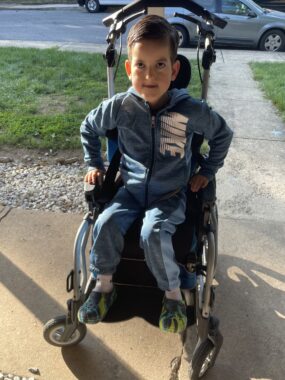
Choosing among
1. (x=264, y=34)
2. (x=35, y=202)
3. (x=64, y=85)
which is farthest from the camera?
(x=264, y=34)

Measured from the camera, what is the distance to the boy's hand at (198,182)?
2137mm

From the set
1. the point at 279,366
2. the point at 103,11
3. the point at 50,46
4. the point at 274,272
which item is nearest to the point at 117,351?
the point at 279,366

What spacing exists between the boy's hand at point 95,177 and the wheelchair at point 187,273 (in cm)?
4

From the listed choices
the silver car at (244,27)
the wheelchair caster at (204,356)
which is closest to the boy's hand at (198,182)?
the wheelchair caster at (204,356)

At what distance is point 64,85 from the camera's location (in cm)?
619

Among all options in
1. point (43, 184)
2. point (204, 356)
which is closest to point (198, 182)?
point (204, 356)

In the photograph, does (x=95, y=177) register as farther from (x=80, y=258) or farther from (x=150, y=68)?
(x=150, y=68)

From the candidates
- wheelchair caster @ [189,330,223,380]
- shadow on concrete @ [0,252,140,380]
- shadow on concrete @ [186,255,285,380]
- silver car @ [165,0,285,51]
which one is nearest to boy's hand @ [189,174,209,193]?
wheelchair caster @ [189,330,223,380]

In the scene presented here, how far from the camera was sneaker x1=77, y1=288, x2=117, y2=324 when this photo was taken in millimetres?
1921

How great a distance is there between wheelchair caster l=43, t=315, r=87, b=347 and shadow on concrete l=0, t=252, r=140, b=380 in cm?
6

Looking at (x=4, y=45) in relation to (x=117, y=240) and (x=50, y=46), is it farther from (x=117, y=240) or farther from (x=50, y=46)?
(x=117, y=240)

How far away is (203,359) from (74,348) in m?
0.68

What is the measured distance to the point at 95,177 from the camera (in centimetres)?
219

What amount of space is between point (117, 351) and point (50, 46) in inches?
329
